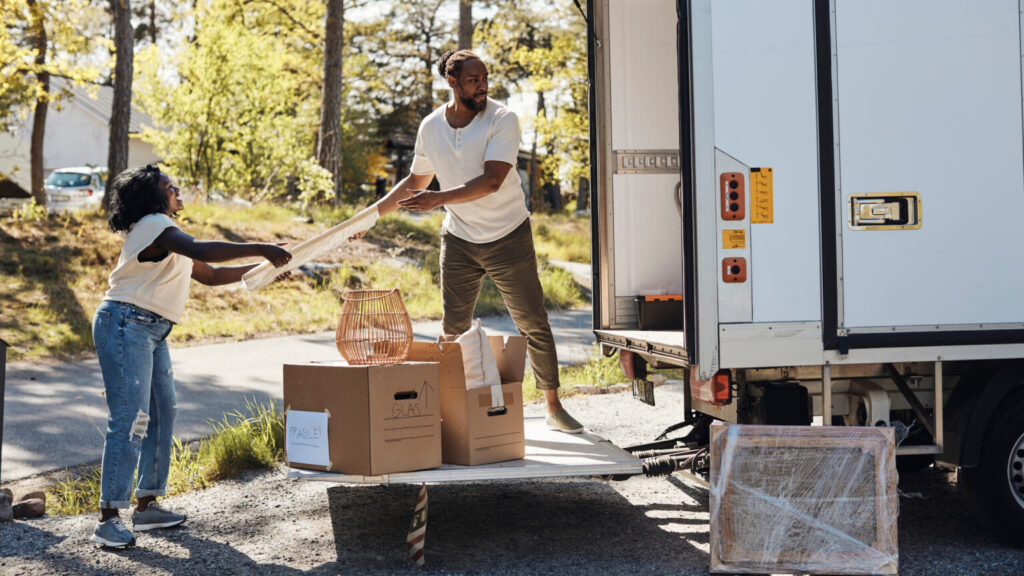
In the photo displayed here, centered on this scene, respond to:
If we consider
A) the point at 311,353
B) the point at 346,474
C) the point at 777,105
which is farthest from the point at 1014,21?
the point at 311,353

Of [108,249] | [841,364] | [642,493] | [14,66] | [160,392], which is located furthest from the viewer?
[108,249]

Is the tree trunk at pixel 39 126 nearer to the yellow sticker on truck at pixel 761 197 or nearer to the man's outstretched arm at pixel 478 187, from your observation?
the man's outstretched arm at pixel 478 187

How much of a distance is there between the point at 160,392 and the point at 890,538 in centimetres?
348

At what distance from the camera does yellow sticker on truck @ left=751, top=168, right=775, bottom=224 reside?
4305 mm

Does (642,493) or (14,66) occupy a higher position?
(14,66)

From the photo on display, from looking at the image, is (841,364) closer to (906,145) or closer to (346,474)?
(906,145)

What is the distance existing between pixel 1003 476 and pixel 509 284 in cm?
258

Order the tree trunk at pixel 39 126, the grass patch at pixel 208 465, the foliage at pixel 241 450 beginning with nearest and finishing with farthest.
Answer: the grass patch at pixel 208 465 < the foliage at pixel 241 450 < the tree trunk at pixel 39 126

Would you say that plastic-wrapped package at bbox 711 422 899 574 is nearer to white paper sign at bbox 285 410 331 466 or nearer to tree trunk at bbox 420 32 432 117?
white paper sign at bbox 285 410 331 466

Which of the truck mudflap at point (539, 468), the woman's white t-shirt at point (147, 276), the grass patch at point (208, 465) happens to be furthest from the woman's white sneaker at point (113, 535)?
the grass patch at point (208, 465)

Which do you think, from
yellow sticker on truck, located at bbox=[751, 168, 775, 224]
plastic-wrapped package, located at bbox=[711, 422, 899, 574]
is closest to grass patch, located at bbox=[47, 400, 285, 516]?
plastic-wrapped package, located at bbox=[711, 422, 899, 574]

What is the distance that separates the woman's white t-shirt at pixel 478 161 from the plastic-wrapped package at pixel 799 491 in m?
1.76

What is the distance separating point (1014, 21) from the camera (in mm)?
4504

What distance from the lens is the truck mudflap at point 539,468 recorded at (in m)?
4.36
